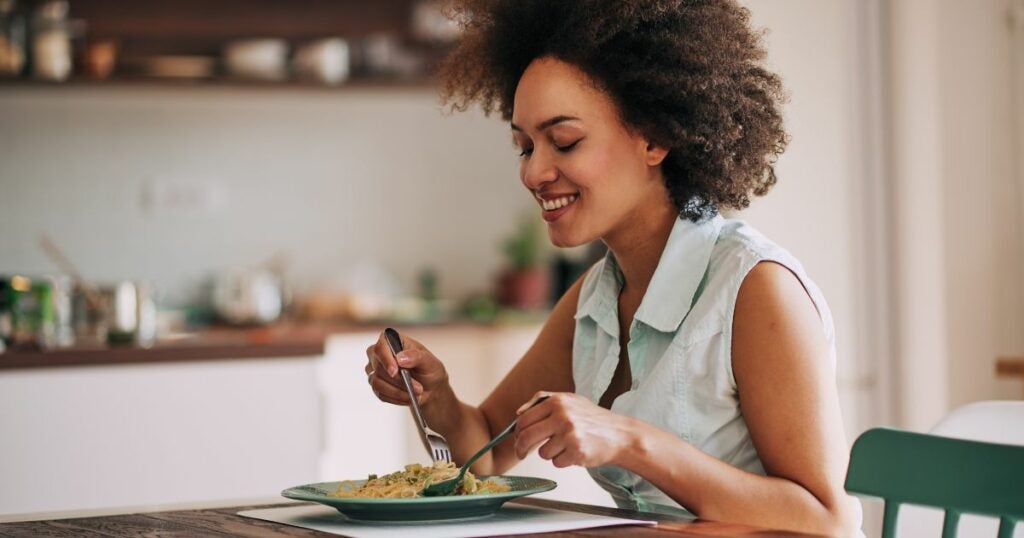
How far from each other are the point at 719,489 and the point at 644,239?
47cm

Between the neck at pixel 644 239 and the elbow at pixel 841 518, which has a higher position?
the neck at pixel 644 239

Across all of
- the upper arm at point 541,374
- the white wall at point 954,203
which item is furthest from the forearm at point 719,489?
the white wall at point 954,203

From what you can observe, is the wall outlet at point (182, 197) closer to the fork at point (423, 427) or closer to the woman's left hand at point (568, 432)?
the fork at point (423, 427)

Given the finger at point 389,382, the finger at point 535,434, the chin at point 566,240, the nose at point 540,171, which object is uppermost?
the nose at point 540,171

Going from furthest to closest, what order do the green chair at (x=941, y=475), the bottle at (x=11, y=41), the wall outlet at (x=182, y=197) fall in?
the wall outlet at (x=182, y=197) → the bottle at (x=11, y=41) → the green chair at (x=941, y=475)

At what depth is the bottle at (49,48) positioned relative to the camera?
4.73 meters

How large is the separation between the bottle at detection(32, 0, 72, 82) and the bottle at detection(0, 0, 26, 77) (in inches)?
1.8

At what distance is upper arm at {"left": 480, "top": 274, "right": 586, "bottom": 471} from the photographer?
78.5 inches

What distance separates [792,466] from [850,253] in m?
Answer: 2.15

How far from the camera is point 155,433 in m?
3.12

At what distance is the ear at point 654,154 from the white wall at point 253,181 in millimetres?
3406

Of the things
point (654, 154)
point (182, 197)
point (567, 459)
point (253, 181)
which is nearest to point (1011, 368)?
point (654, 154)

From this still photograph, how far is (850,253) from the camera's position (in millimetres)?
3504

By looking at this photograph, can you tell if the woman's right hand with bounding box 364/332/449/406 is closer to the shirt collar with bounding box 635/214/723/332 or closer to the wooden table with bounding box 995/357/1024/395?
the shirt collar with bounding box 635/214/723/332
